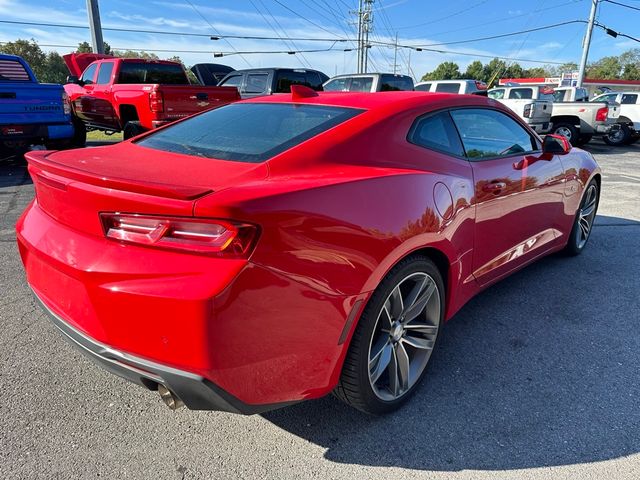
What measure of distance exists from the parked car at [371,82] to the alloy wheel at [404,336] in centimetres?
1056

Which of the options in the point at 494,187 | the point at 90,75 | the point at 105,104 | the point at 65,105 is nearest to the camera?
the point at 494,187

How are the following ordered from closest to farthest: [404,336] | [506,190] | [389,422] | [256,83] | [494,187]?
[389,422] → [404,336] → [494,187] → [506,190] → [256,83]

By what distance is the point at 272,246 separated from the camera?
163 centimetres

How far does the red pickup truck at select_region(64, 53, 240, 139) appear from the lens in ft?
28.8

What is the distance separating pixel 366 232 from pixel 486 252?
1324 millimetres

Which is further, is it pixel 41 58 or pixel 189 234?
pixel 41 58

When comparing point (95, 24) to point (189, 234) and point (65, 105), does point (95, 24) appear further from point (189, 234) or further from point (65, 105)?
point (189, 234)

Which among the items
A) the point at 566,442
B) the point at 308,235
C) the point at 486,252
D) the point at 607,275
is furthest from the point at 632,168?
the point at 308,235

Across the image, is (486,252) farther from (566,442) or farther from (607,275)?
(607,275)

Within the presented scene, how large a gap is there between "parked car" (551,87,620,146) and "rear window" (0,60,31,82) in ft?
47.4

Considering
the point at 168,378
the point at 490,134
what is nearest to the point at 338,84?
the point at 490,134

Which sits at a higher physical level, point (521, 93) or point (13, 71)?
point (13, 71)

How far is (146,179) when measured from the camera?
1.77 meters

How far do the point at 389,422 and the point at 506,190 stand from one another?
5.36 ft
